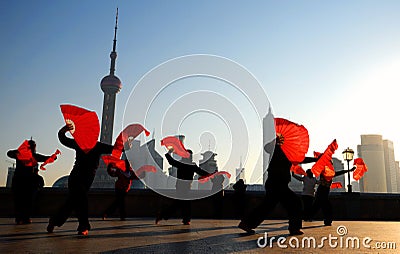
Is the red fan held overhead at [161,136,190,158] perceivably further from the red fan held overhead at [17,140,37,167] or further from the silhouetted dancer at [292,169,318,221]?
the silhouetted dancer at [292,169,318,221]

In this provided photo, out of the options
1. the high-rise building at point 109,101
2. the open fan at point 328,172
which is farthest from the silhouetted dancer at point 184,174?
the high-rise building at point 109,101

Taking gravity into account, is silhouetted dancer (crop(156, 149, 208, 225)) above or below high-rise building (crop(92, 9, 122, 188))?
below

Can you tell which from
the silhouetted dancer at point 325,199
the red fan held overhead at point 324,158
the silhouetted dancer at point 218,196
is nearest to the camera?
the red fan held overhead at point 324,158

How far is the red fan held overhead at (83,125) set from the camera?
6656 millimetres

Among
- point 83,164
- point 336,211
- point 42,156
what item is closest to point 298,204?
point 83,164

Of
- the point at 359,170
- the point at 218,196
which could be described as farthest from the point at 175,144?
the point at 218,196

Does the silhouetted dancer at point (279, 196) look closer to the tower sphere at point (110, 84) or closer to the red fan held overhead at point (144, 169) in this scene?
the red fan held overhead at point (144, 169)

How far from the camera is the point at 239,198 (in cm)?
1515

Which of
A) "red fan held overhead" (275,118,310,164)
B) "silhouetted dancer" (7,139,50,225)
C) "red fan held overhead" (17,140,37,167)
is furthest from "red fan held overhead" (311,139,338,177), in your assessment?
"red fan held overhead" (17,140,37,167)

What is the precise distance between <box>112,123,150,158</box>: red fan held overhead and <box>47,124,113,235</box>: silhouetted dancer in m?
0.29

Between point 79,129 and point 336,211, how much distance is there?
43.4 feet

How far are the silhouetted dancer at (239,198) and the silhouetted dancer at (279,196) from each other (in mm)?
7916

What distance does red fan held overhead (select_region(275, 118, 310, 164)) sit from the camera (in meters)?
6.97

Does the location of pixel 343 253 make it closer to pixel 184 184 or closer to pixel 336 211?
A: pixel 184 184
